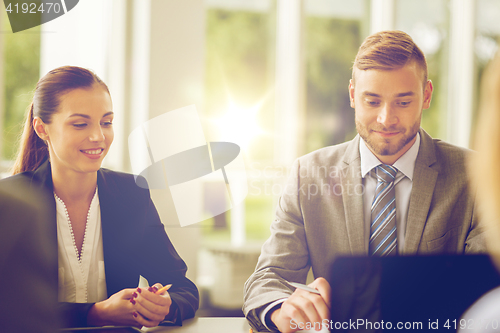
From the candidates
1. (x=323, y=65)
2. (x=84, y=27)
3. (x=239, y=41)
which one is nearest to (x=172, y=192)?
(x=84, y=27)

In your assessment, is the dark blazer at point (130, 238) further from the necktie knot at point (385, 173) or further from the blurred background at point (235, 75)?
the necktie knot at point (385, 173)

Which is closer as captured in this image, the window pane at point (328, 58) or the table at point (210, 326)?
the table at point (210, 326)

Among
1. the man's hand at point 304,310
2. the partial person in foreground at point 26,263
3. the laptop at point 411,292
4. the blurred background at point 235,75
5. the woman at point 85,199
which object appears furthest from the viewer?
the blurred background at point 235,75

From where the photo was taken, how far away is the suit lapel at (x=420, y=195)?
4.38ft

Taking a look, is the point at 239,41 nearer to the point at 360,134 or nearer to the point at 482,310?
the point at 360,134

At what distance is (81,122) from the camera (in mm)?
1288

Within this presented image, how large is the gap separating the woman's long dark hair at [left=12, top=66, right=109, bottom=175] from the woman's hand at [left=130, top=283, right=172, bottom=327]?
60 cm

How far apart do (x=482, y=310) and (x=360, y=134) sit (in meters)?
0.84

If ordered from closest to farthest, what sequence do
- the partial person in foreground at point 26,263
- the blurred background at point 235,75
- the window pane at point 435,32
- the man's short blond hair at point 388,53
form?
the partial person in foreground at point 26,263 < the man's short blond hair at point 388,53 < the blurred background at point 235,75 < the window pane at point 435,32

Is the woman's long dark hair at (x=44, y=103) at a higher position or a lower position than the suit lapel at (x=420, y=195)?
higher

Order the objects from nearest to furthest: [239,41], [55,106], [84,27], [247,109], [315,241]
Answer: [55,106] < [315,241] < [84,27] < [247,109] < [239,41]

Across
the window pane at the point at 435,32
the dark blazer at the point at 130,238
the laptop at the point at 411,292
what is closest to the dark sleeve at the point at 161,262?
the dark blazer at the point at 130,238

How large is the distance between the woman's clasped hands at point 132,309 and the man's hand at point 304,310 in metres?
0.36

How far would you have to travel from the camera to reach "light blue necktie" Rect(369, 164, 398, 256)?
1347 millimetres
